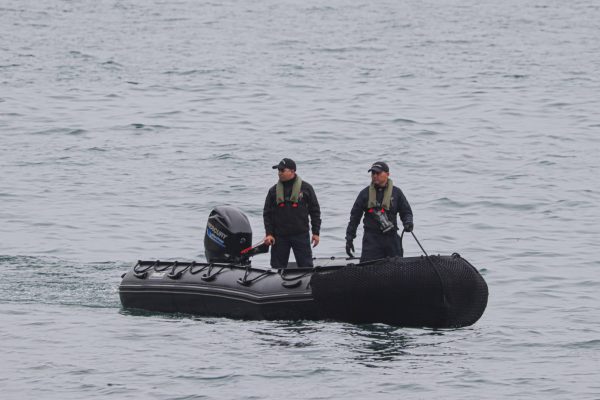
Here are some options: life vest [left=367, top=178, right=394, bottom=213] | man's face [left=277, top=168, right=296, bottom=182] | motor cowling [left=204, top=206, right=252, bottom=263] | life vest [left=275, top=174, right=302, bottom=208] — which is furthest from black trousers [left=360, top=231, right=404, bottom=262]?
motor cowling [left=204, top=206, right=252, bottom=263]

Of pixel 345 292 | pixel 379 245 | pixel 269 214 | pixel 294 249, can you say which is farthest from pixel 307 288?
pixel 269 214

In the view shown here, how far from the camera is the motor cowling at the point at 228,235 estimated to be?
1525 cm

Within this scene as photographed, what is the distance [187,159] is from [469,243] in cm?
935

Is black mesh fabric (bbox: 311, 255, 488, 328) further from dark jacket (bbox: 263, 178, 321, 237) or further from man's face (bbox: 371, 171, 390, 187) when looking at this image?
dark jacket (bbox: 263, 178, 321, 237)

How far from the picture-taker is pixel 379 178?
1417 cm

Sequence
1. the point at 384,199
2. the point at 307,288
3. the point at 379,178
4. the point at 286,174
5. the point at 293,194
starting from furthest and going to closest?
the point at 293,194 → the point at 286,174 → the point at 384,199 → the point at 379,178 → the point at 307,288

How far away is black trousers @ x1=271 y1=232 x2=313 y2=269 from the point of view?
49.4ft

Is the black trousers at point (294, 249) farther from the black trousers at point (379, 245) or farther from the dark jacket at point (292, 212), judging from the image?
the black trousers at point (379, 245)

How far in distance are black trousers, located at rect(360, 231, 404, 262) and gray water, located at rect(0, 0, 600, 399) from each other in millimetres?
924

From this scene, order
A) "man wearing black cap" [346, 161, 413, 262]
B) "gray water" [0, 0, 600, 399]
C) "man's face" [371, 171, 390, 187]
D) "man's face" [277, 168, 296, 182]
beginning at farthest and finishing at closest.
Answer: "man's face" [277, 168, 296, 182] → "man wearing black cap" [346, 161, 413, 262] → "man's face" [371, 171, 390, 187] → "gray water" [0, 0, 600, 399]

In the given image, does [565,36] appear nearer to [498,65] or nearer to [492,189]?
[498,65]

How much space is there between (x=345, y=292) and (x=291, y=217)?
166cm

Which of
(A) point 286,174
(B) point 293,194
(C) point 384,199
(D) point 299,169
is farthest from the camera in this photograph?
(D) point 299,169

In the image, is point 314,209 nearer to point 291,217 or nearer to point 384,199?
point 291,217
